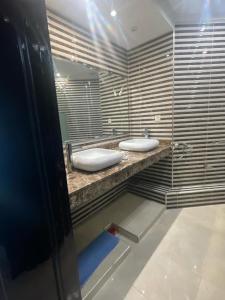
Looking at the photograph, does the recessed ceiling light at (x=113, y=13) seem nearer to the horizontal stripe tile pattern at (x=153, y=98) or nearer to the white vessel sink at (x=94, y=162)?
the horizontal stripe tile pattern at (x=153, y=98)

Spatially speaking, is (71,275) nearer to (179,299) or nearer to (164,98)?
→ (179,299)

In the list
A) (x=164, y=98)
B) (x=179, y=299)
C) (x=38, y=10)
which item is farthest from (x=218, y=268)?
(x=38, y=10)

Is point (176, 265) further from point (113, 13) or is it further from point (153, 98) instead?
point (113, 13)

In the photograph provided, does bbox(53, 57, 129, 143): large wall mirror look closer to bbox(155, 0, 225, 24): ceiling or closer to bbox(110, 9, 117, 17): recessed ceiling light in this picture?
bbox(110, 9, 117, 17): recessed ceiling light

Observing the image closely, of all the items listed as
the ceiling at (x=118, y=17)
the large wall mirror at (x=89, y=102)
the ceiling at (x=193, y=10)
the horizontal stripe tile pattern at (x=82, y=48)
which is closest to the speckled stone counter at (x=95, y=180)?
the large wall mirror at (x=89, y=102)

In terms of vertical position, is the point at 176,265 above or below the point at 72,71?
below

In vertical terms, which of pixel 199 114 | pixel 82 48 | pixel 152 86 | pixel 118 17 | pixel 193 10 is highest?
pixel 193 10

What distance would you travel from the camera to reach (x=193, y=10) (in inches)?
68.0

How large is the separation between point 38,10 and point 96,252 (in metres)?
1.77

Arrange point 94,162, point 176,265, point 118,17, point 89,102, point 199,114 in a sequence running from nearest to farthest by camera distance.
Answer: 1. point 94,162
2. point 176,265
3. point 118,17
4. point 89,102
5. point 199,114

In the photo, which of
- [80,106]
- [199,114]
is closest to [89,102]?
[80,106]

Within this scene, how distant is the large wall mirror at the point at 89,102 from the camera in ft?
5.15

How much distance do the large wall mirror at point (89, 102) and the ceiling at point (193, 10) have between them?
2.94 ft

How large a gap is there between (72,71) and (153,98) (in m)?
1.14
